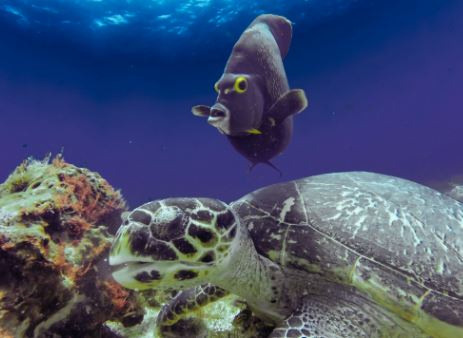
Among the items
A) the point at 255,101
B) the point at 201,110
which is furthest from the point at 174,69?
the point at 255,101

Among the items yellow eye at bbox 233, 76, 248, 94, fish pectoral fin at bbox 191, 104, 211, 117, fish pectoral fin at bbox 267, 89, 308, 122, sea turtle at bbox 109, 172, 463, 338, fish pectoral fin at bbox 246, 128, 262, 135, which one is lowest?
sea turtle at bbox 109, 172, 463, 338

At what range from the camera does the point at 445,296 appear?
1943 millimetres

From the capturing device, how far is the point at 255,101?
114 inches

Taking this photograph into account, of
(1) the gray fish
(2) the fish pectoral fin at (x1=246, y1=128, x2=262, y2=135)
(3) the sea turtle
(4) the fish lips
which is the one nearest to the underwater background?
(1) the gray fish

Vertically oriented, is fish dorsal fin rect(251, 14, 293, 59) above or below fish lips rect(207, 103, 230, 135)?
above

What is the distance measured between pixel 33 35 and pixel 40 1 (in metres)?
4.80

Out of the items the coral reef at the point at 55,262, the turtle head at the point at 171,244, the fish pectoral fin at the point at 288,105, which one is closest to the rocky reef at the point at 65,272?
the coral reef at the point at 55,262

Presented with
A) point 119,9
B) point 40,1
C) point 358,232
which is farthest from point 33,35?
point 358,232

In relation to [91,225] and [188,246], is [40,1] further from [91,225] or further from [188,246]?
[188,246]

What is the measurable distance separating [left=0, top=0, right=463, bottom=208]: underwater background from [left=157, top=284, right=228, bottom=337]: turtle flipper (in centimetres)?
158

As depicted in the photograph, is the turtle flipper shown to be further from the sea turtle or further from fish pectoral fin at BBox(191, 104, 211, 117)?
fish pectoral fin at BBox(191, 104, 211, 117)

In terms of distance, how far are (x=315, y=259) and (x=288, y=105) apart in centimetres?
135

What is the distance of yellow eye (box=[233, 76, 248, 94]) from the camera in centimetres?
274

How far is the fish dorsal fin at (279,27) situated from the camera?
143 inches
